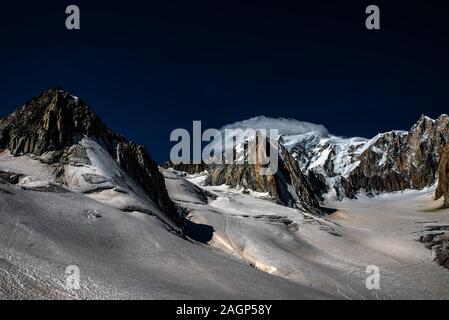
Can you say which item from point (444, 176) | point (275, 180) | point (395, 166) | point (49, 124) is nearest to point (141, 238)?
point (49, 124)

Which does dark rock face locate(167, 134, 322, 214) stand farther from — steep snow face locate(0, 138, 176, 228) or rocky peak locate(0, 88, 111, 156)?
steep snow face locate(0, 138, 176, 228)

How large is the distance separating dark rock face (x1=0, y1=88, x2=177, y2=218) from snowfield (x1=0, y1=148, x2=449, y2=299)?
1477 millimetres

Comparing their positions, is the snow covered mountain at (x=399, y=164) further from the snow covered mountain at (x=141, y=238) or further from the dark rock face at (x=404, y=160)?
the snow covered mountain at (x=141, y=238)

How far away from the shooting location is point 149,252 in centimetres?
2345

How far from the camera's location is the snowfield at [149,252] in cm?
1688

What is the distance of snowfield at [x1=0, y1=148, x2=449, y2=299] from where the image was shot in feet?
55.4

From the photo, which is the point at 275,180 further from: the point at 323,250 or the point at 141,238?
the point at 141,238

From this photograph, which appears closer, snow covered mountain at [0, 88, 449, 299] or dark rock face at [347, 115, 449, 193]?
snow covered mountain at [0, 88, 449, 299]

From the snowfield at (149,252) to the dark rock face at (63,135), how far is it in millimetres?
1477

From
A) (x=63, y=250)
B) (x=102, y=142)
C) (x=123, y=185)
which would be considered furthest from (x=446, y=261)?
(x=63, y=250)

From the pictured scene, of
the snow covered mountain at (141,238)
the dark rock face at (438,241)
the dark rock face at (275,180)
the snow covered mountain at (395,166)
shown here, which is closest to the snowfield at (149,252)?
the snow covered mountain at (141,238)

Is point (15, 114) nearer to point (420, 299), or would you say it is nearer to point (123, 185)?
point (123, 185)

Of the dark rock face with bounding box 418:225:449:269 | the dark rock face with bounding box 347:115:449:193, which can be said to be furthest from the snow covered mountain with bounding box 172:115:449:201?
the dark rock face with bounding box 418:225:449:269
